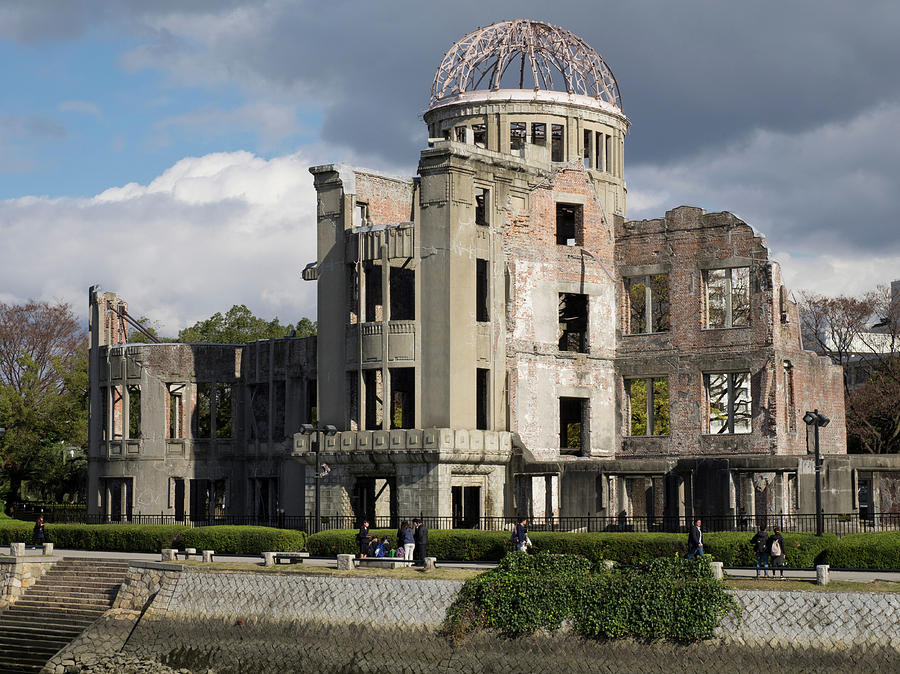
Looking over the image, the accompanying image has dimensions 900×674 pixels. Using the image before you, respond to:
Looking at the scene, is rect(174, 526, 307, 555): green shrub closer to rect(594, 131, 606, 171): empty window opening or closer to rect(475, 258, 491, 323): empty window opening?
rect(475, 258, 491, 323): empty window opening

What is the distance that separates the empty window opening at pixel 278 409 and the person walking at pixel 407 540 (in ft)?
64.6

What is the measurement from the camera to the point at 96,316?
59.0 meters

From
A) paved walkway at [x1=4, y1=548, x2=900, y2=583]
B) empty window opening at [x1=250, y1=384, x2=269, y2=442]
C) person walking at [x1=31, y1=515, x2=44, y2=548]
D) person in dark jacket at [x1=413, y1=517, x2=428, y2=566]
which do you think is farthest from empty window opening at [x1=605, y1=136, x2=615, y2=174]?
person walking at [x1=31, y1=515, x2=44, y2=548]

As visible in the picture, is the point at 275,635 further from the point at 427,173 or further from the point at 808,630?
the point at 427,173

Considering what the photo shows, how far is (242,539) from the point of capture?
138ft

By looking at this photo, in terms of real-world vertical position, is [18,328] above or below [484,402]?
above

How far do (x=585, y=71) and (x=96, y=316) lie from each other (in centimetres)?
2437

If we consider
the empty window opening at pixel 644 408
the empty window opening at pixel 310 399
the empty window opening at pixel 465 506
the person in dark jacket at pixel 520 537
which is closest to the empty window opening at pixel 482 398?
the empty window opening at pixel 465 506

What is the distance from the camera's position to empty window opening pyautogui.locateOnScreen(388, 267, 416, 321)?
49.3 metres

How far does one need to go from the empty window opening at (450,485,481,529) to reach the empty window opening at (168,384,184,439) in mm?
16747

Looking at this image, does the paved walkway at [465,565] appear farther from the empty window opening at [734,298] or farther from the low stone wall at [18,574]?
the empty window opening at [734,298]

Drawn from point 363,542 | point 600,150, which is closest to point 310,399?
point 363,542

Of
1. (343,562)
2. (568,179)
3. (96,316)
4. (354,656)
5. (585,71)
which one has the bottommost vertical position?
(354,656)

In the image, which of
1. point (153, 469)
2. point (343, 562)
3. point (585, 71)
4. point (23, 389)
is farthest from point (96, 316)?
point (343, 562)
